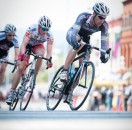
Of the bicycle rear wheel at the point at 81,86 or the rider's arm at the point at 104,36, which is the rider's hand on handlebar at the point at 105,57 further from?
the bicycle rear wheel at the point at 81,86

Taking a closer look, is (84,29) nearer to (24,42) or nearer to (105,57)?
(105,57)

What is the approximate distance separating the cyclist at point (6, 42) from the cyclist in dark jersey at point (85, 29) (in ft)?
1.93

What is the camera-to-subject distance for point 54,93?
5344 millimetres

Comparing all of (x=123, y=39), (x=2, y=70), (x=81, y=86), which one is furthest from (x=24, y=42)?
(x=123, y=39)

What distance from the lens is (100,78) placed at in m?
5.86

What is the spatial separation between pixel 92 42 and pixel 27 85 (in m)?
0.80

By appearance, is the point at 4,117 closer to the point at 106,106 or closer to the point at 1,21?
the point at 1,21

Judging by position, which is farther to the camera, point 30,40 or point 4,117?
point 30,40

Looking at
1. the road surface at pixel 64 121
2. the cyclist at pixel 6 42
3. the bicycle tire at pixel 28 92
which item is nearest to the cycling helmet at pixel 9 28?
the cyclist at pixel 6 42

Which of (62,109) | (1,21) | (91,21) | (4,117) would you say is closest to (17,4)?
(1,21)

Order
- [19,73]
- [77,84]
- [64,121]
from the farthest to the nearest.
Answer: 1. [19,73]
2. [77,84]
3. [64,121]

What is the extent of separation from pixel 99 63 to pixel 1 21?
117cm

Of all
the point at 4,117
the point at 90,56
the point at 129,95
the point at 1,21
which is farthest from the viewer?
the point at 129,95

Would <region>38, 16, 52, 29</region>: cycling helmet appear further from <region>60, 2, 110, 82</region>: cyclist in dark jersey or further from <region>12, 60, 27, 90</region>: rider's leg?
<region>12, 60, 27, 90</region>: rider's leg
